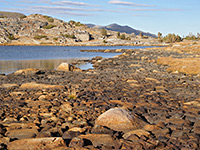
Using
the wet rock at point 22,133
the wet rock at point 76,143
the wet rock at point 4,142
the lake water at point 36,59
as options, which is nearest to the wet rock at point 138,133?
the wet rock at point 76,143

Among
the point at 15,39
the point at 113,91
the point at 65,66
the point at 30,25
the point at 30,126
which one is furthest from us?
the point at 30,25

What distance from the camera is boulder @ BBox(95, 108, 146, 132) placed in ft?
19.8

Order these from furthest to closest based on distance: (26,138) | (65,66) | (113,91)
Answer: (65,66) → (113,91) → (26,138)

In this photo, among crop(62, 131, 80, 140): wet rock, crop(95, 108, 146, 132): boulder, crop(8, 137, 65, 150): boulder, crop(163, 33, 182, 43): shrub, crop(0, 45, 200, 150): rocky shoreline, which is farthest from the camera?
crop(163, 33, 182, 43): shrub

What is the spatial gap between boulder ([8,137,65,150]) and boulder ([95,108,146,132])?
1.52m

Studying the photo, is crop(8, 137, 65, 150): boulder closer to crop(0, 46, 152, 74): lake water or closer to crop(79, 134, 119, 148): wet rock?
crop(79, 134, 119, 148): wet rock

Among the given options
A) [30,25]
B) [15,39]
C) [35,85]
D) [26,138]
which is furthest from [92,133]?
[30,25]

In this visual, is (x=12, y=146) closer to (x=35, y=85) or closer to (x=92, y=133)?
(x=92, y=133)

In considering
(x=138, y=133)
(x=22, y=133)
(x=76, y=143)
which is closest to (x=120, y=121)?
(x=138, y=133)

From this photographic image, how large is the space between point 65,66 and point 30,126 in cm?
1401

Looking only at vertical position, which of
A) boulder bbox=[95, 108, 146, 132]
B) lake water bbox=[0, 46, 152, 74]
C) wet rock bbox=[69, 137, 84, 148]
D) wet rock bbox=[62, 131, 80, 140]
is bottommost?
lake water bbox=[0, 46, 152, 74]

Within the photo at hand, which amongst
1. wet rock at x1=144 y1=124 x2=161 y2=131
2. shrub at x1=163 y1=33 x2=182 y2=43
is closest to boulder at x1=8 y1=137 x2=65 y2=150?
wet rock at x1=144 y1=124 x2=161 y2=131

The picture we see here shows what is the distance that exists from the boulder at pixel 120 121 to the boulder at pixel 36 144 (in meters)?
1.52

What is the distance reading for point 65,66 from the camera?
65.7ft
